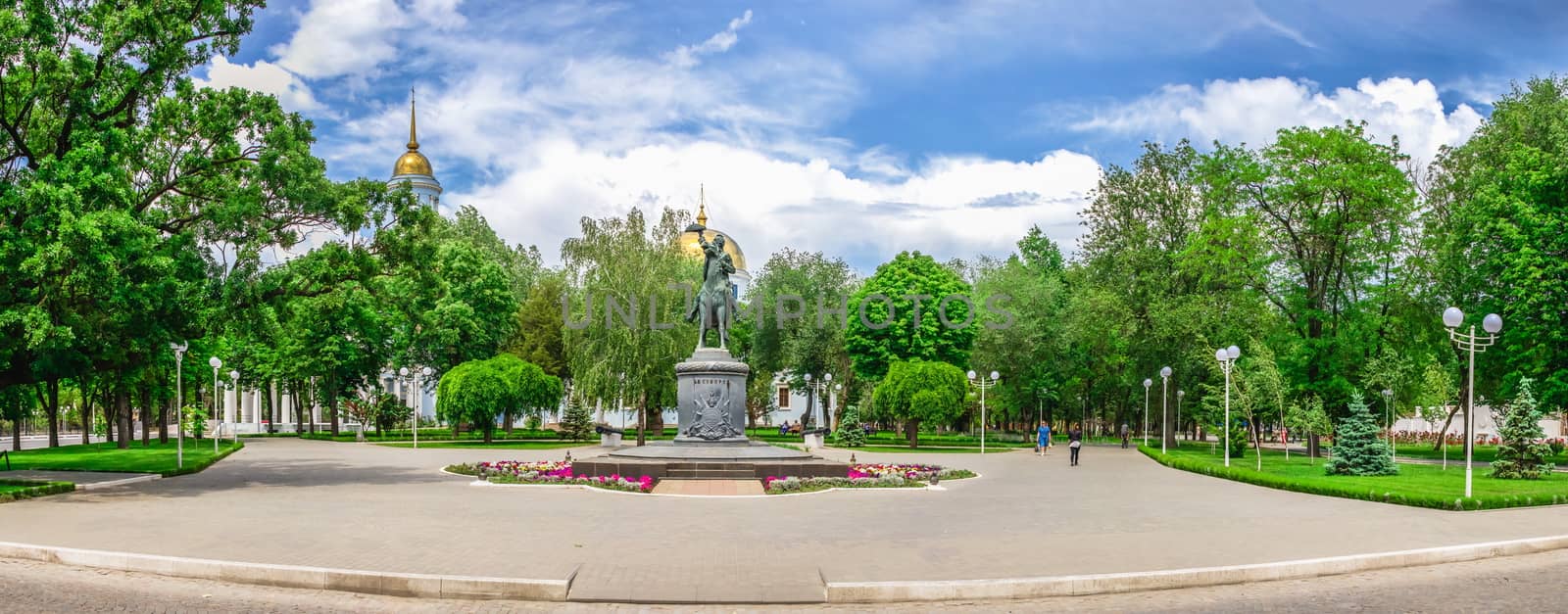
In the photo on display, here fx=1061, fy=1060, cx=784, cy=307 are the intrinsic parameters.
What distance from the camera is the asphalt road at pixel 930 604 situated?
878cm

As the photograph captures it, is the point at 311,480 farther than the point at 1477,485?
Yes

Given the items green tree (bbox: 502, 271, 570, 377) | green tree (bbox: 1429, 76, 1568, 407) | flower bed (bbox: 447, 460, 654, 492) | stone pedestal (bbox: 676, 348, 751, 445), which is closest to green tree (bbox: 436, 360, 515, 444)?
green tree (bbox: 502, 271, 570, 377)

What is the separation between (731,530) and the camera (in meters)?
14.0

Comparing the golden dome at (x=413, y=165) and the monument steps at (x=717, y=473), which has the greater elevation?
the golden dome at (x=413, y=165)

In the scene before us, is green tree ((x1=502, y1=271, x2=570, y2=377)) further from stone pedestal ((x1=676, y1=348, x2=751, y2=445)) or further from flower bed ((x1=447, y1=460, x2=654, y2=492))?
flower bed ((x1=447, y1=460, x2=654, y2=492))

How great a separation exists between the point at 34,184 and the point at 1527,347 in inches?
1566

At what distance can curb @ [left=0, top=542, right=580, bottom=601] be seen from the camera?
9.21 metres

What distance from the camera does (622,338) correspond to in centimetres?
4197

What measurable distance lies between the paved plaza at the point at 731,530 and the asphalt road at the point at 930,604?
682 mm

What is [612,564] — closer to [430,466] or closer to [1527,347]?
[430,466]

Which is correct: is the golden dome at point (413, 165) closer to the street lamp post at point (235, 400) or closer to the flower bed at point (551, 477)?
the street lamp post at point (235, 400)

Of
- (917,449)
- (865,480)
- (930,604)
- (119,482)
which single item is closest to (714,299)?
(865,480)

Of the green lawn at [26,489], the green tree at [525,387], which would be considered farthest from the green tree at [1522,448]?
the green tree at [525,387]

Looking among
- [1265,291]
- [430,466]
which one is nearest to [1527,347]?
[1265,291]
